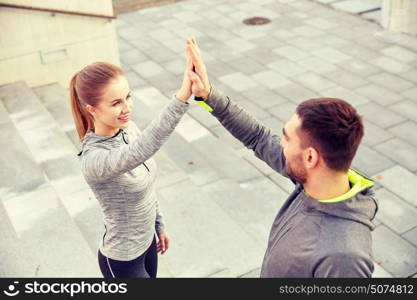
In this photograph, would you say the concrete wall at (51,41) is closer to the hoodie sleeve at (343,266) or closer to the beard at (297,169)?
the beard at (297,169)

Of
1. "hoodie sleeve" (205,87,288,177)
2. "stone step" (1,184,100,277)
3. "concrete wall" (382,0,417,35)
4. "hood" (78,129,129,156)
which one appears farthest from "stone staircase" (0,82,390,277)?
"concrete wall" (382,0,417,35)

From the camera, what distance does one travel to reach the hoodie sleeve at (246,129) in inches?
120

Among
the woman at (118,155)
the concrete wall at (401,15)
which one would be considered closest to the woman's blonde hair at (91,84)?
the woman at (118,155)

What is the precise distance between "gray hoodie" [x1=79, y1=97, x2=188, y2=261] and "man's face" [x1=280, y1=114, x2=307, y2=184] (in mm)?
597

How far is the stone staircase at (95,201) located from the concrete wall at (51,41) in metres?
0.64

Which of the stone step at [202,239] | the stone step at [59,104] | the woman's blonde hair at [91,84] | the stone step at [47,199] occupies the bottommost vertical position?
the stone step at [59,104]

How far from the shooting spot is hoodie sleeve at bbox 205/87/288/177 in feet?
10.0

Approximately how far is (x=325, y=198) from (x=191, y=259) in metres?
2.61

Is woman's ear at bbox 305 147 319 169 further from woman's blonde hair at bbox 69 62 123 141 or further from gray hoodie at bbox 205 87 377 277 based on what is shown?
woman's blonde hair at bbox 69 62 123 141

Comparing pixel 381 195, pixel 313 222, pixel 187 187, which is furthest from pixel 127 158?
pixel 381 195

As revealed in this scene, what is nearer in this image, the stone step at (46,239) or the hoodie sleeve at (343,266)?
the hoodie sleeve at (343,266)

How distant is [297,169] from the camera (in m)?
2.53

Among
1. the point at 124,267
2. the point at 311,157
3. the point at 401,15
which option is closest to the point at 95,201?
the point at 124,267

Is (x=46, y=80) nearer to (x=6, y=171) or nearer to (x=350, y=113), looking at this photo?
(x=6, y=171)
